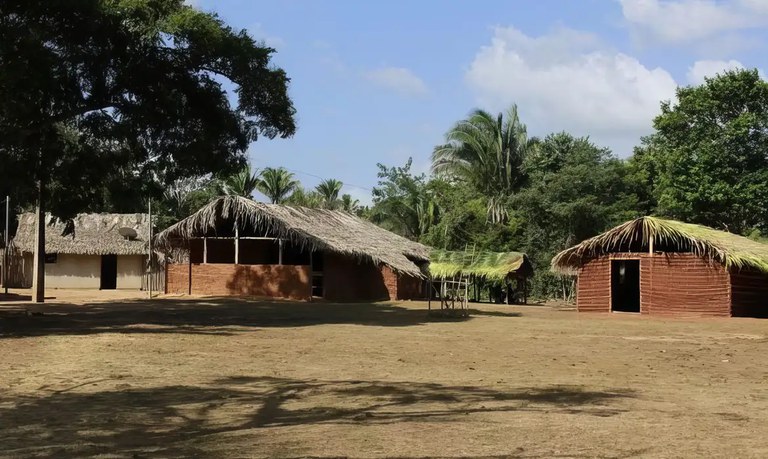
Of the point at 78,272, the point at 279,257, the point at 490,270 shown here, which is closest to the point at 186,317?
the point at 279,257

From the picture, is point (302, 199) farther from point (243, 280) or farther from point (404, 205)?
point (243, 280)

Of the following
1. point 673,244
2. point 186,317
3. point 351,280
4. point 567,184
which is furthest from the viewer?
point 567,184

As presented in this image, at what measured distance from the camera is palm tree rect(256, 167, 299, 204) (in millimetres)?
55812

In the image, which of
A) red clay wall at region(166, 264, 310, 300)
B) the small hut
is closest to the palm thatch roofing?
the small hut

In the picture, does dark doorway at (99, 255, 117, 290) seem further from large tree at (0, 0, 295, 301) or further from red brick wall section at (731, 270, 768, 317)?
red brick wall section at (731, 270, 768, 317)

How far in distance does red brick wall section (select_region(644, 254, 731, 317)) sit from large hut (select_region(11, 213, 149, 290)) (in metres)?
25.7

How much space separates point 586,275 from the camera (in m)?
30.3

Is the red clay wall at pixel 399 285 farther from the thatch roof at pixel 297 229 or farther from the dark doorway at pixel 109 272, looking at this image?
the dark doorway at pixel 109 272

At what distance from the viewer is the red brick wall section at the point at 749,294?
1061 inches

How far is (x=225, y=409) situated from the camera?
7.87 meters

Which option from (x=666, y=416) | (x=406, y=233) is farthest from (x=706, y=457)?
(x=406, y=233)

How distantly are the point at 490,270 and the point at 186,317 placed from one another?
17028 millimetres

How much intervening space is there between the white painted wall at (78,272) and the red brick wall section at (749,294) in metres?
31.5

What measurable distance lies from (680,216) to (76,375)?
33.0 meters
